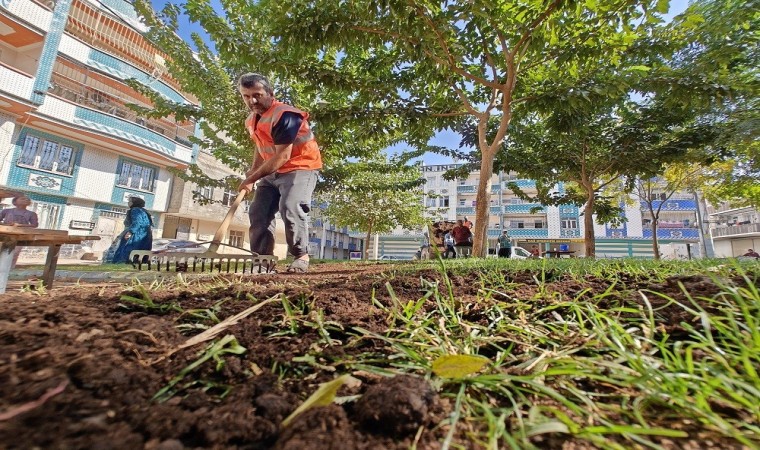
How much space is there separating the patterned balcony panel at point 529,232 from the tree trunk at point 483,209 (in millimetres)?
33883

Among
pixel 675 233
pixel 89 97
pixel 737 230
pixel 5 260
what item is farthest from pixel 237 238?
pixel 737 230

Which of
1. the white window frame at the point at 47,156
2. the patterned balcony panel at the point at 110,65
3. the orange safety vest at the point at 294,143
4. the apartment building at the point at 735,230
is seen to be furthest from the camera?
the apartment building at the point at 735,230

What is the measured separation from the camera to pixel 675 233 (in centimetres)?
3203

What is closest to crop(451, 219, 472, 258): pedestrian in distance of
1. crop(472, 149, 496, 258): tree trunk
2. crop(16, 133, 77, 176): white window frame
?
crop(472, 149, 496, 258): tree trunk

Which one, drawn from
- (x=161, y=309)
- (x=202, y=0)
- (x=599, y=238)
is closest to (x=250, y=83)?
(x=161, y=309)

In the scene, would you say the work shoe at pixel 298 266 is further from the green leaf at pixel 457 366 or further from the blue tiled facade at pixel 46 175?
the blue tiled facade at pixel 46 175

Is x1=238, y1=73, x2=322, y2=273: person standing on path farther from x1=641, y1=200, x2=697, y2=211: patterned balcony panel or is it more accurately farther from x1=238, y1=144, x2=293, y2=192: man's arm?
x1=641, y1=200, x2=697, y2=211: patterned balcony panel

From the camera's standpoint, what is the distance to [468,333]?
923 mm

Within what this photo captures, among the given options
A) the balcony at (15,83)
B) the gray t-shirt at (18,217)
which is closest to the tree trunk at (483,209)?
the gray t-shirt at (18,217)

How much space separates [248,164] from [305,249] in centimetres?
708

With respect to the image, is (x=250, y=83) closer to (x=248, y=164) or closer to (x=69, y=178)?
(x=248, y=164)

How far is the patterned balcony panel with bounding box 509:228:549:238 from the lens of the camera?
1403 inches

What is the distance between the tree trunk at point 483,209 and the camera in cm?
524

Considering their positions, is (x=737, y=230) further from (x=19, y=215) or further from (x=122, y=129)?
(x=122, y=129)
